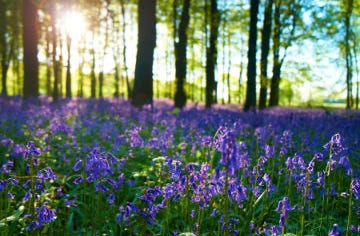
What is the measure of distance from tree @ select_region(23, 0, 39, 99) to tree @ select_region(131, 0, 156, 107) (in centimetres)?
582

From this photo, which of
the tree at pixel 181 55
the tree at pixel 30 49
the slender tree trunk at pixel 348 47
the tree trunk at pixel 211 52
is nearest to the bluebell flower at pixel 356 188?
the tree at pixel 181 55

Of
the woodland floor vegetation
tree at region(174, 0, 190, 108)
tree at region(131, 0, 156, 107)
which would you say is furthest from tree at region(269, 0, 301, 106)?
the woodland floor vegetation

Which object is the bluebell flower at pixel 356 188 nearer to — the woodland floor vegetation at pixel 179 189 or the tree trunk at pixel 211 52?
the woodland floor vegetation at pixel 179 189

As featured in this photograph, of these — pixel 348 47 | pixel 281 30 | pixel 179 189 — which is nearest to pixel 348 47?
pixel 348 47

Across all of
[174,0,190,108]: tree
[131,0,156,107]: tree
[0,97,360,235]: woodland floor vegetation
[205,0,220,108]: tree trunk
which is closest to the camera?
[0,97,360,235]: woodland floor vegetation

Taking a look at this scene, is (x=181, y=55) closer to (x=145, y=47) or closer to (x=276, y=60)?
(x=145, y=47)

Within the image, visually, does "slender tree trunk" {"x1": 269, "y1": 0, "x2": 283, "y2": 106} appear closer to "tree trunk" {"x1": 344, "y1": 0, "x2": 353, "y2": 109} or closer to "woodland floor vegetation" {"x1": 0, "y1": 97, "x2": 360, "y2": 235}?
"tree trunk" {"x1": 344, "y1": 0, "x2": 353, "y2": 109}

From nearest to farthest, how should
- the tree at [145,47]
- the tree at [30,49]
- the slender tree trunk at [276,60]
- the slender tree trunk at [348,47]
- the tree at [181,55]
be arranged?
1. the tree at [145,47]
2. the tree at [30,49]
3. the tree at [181,55]
4. the slender tree trunk at [276,60]
5. the slender tree trunk at [348,47]

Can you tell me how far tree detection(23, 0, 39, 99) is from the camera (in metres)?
16.7

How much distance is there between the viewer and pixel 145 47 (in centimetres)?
1444

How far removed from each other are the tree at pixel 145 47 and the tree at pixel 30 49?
19.1ft

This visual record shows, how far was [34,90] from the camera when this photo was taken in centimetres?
1745

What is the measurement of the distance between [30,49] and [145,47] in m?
6.21

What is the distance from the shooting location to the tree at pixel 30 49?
54.8 ft
